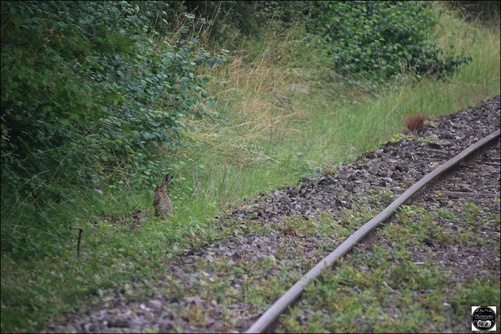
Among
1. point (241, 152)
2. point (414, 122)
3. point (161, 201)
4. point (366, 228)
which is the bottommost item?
point (241, 152)

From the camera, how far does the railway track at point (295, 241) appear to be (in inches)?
212

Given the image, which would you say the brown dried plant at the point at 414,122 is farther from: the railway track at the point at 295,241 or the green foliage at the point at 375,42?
the green foliage at the point at 375,42

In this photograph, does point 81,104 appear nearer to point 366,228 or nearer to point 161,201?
point 161,201

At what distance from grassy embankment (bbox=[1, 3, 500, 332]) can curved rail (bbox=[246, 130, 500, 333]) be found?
109 centimetres

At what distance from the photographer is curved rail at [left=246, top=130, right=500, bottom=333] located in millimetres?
5316

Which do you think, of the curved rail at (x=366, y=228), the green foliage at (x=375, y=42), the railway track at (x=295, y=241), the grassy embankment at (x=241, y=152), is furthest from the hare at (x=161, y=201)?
the green foliage at (x=375, y=42)

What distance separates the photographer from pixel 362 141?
39.7 feet

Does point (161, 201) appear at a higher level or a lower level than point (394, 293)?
lower

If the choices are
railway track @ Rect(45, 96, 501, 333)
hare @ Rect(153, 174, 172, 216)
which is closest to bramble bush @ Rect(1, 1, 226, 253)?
hare @ Rect(153, 174, 172, 216)

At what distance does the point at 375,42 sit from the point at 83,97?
10.9 meters

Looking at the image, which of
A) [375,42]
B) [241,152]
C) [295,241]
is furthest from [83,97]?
[375,42]

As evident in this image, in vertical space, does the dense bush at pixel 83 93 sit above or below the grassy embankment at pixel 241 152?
above

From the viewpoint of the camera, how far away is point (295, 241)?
7289mm

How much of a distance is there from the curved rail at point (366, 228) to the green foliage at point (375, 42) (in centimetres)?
476
